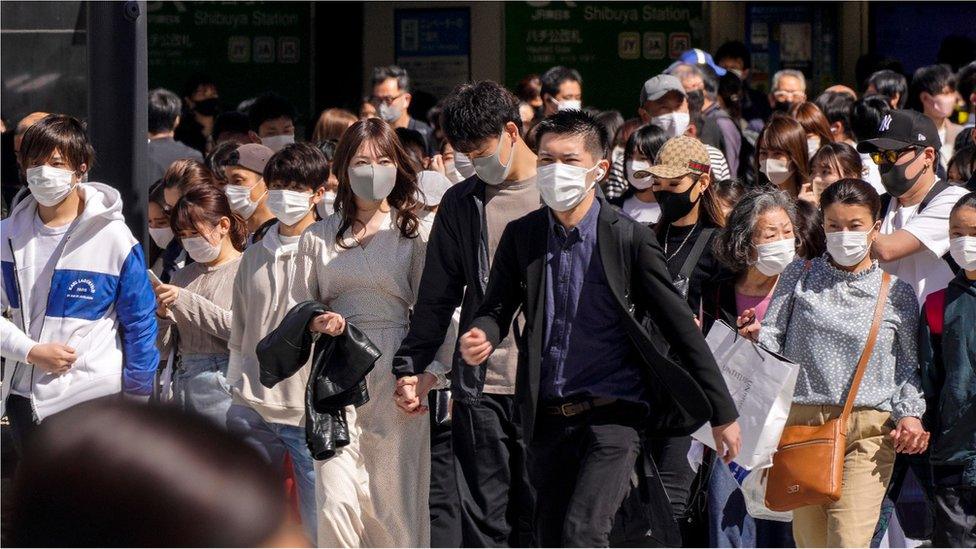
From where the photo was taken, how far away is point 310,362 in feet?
20.1

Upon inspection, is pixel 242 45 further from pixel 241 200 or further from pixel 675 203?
pixel 675 203

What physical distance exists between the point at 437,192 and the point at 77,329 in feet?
6.78

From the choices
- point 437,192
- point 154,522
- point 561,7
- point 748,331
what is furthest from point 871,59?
point 154,522

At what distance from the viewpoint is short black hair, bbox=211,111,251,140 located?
32.6 ft

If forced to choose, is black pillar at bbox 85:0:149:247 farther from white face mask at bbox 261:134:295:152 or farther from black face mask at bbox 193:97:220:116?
black face mask at bbox 193:97:220:116

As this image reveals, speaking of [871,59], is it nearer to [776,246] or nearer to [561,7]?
[561,7]

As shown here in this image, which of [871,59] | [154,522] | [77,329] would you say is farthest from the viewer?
[871,59]

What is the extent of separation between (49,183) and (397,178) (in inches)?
54.3

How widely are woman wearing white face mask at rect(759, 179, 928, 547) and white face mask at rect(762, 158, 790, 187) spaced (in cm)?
187

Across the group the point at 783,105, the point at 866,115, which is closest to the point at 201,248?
the point at 866,115

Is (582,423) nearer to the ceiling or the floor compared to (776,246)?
nearer to the floor

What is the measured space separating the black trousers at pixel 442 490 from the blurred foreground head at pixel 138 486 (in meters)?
4.66

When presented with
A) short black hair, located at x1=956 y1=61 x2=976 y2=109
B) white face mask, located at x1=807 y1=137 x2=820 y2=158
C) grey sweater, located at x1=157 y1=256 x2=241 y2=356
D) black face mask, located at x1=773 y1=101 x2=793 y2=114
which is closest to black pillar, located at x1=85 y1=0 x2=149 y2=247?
grey sweater, located at x1=157 y1=256 x2=241 y2=356

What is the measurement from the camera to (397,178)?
5.96 meters
